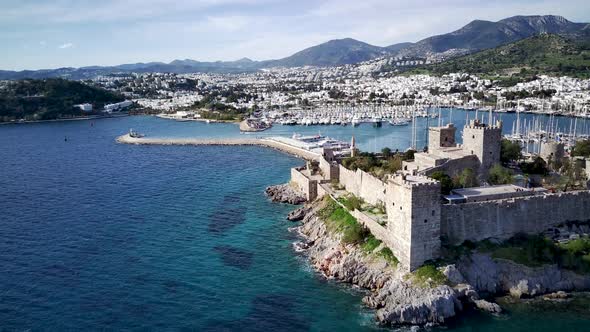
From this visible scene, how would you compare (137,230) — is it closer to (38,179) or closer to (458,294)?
(458,294)

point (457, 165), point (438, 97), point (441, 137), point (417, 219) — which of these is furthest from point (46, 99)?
point (417, 219)

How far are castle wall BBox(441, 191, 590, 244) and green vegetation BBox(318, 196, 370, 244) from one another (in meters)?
5.14

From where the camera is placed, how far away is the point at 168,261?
99.5 feet

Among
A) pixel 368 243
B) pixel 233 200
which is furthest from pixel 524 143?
pixel 368 243

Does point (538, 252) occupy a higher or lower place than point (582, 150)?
lower

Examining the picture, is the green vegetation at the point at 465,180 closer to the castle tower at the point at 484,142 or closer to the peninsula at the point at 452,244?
the peninsula at the point at 452,244

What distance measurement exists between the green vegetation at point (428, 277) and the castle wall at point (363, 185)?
7.60 metres

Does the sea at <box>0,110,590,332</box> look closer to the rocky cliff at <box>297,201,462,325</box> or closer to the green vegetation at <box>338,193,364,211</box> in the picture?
the rocky cliff at <box>297,201,462,325</box>

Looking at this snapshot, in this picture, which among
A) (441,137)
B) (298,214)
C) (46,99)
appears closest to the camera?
(441,137)

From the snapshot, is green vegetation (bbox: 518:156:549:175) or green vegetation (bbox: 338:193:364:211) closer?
green vegetation (bbox: 338:193:364:211)

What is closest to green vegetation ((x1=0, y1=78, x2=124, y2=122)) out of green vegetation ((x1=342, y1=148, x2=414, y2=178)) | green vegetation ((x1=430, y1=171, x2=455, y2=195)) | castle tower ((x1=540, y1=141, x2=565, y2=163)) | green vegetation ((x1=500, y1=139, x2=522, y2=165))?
green vegetation ((x1=342, y1=148, x2=414, y2=178))

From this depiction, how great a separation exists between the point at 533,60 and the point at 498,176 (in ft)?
429

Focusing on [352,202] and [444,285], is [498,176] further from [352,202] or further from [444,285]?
[444,285]

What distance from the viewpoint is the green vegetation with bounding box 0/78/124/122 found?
407 ft
